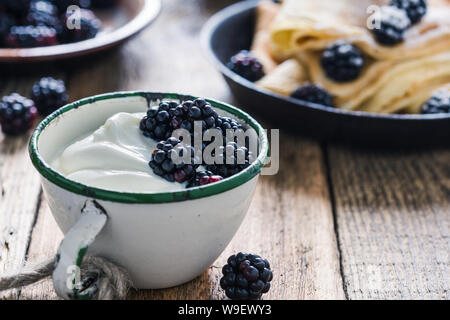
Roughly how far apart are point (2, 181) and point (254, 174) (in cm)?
54

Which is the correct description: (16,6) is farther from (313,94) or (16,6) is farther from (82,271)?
(82,271)

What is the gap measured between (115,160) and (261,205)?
0.35m

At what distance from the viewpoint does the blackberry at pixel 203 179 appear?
30.0 inches

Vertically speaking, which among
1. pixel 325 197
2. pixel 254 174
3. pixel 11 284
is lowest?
pixel 325 197

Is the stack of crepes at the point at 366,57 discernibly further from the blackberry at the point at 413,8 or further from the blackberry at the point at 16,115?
the blackberry at the point at 16,115

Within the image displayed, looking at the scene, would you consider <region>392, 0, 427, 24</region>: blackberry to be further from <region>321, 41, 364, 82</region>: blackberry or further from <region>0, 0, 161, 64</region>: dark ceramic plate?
<region>0, 0, 161, 64</region>: dark ceramic plate

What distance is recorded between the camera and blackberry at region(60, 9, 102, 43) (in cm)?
150

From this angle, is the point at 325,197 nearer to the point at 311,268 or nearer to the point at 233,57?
the point at 311,268

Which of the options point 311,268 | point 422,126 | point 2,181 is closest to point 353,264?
point 311,268

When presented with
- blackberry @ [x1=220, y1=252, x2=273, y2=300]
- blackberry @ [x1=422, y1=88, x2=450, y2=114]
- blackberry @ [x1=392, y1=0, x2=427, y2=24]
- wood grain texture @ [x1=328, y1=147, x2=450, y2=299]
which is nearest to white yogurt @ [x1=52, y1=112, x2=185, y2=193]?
blackberry @ [x1=220, y1=252, x2=273, y2=300]

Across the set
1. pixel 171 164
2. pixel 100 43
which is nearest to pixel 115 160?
pixel 171 164

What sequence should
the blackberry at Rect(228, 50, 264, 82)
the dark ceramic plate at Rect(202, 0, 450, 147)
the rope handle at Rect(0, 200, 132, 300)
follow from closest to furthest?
1. the rope handle at Rect(0, 200, 132, 300)
2. the dark ceramic plate at Rect(202, 0, 450, 147)
3. the blackberry at Rect(228, 50, 264, 82)
